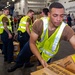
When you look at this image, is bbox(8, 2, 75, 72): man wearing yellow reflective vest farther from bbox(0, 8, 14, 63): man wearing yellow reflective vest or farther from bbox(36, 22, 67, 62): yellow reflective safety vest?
bbox(0, 8, 14, 63): man wearing yellow reflective vest

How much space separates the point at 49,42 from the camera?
2262 mm

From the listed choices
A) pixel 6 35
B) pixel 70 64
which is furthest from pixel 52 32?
pixel 6 35

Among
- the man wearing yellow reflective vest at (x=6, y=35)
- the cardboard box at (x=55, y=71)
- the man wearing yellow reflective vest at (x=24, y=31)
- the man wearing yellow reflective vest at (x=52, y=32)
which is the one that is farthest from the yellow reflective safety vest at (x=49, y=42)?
the man wearing yellow reflective vest at (x=24, y=31)

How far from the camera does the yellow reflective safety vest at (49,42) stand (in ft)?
7.03

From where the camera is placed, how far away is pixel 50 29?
2.20m

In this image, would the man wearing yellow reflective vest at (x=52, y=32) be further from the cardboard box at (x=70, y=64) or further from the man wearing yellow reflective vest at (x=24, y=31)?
the man wearing yellow reflective vest at (x=24, y=31)

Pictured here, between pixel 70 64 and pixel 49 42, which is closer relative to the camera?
pixel 70 64

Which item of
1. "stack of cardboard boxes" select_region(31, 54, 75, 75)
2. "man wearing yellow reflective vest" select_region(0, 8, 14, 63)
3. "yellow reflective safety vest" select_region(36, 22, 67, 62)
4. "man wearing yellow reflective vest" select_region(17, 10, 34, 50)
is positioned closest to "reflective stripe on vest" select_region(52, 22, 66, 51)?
"yellow reflective safety vest" select_region(36, 22, 67, 62)

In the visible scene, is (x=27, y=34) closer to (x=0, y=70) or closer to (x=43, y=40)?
(x=0, y=70)

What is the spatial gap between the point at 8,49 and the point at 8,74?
87 cm

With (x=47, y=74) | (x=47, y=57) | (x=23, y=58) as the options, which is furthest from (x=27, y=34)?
(x=47, y=74)

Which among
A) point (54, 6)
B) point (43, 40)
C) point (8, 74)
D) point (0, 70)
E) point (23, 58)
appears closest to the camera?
point (54, 6)

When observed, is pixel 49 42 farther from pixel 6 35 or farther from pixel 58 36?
pixel 6 35

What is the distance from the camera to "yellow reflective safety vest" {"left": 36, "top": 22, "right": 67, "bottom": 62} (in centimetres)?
214
